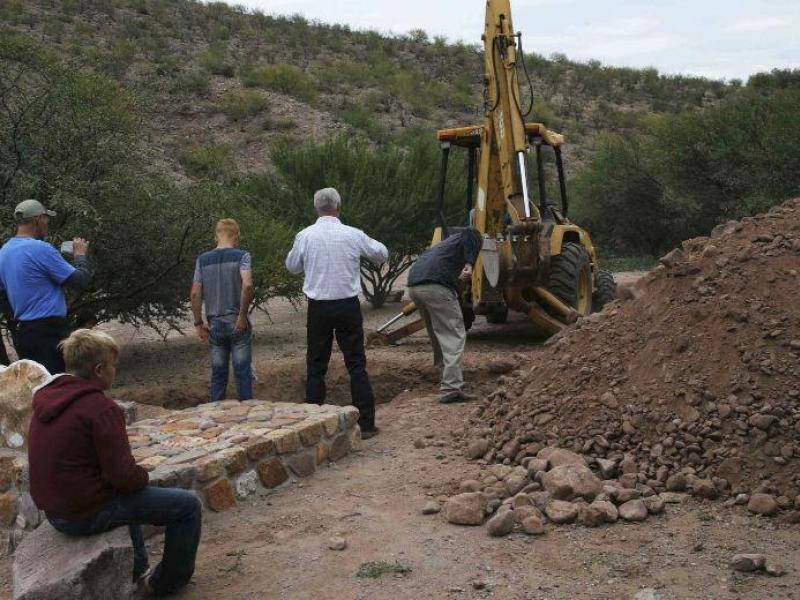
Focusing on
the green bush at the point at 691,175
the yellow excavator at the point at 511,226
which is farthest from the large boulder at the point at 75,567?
the green bush at the point at 691,175

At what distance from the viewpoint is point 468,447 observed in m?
6.08

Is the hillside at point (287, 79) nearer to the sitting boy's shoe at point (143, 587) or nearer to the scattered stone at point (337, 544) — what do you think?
the scattered stone at point (337, 544)

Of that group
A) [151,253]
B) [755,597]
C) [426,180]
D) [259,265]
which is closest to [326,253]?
[755,597]

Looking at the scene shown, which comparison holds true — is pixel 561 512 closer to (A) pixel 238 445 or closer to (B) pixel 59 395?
(A) pixel 238 445

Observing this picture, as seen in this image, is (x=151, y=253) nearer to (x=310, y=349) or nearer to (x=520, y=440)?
(x=310, y=349)

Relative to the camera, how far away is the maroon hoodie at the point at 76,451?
3.46 meters

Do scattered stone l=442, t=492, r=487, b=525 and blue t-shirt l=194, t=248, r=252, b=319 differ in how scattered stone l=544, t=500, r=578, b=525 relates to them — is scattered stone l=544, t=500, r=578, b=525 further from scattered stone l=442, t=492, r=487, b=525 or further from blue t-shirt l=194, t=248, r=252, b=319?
blue t-shirt l=194, t=248, r=252, b=319

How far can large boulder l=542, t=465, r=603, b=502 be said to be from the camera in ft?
15.8

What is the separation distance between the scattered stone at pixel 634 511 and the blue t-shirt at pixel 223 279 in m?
3.18

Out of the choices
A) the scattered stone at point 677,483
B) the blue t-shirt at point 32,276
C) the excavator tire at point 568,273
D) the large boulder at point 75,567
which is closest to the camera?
the large boulder at point 75,567

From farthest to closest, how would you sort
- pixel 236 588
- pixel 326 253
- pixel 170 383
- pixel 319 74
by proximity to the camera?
pixel 319 74, pixel 170 383, pixel 326 253, pixel 236 588

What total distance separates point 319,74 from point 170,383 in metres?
28.7

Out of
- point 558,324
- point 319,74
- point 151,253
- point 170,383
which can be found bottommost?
point 170,383

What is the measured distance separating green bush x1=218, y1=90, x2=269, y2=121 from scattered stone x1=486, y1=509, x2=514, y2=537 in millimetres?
29219
